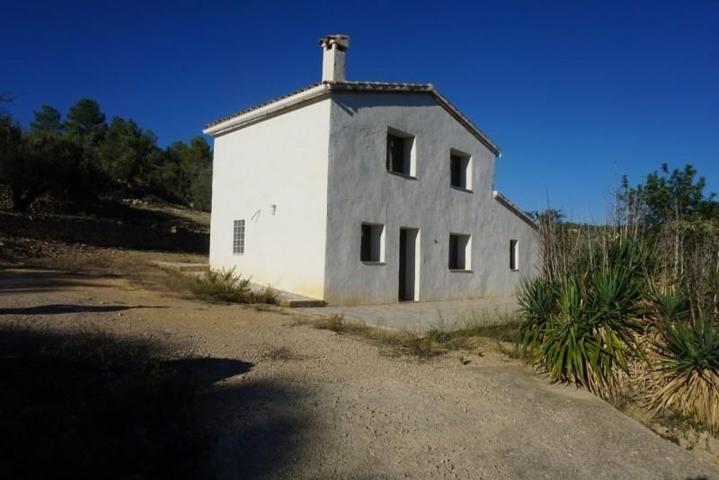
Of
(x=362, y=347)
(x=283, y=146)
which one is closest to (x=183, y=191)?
(x=283, y=146)

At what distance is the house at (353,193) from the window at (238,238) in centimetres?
5

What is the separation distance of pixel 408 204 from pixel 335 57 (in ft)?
14.4

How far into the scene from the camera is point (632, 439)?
5.02m

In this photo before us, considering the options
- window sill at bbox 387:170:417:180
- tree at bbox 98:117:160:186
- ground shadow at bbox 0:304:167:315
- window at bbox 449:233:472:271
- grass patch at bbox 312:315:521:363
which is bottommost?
grass patch at bbox 312:315:521:363

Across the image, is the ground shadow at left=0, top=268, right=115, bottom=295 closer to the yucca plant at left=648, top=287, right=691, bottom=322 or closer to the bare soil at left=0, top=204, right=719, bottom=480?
the bare soil at left=0, top=204, right=719, bottom=480

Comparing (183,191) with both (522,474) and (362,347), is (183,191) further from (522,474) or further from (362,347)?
(522,474)

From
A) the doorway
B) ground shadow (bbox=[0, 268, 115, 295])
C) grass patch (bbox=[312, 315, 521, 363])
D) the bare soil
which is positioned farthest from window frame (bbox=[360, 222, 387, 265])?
ground shadow (bbox=[0, 268, 115, 295])

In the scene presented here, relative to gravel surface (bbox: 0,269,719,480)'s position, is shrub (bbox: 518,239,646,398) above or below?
above

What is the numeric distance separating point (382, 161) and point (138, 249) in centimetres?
1393

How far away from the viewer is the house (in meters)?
12.9

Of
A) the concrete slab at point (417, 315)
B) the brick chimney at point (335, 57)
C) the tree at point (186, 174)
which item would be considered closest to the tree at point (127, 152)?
the tree at point (186, 174)

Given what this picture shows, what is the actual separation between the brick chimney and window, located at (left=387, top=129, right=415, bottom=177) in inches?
88.3

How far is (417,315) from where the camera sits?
11852 mm

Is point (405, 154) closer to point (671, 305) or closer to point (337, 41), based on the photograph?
point (337, 41)
